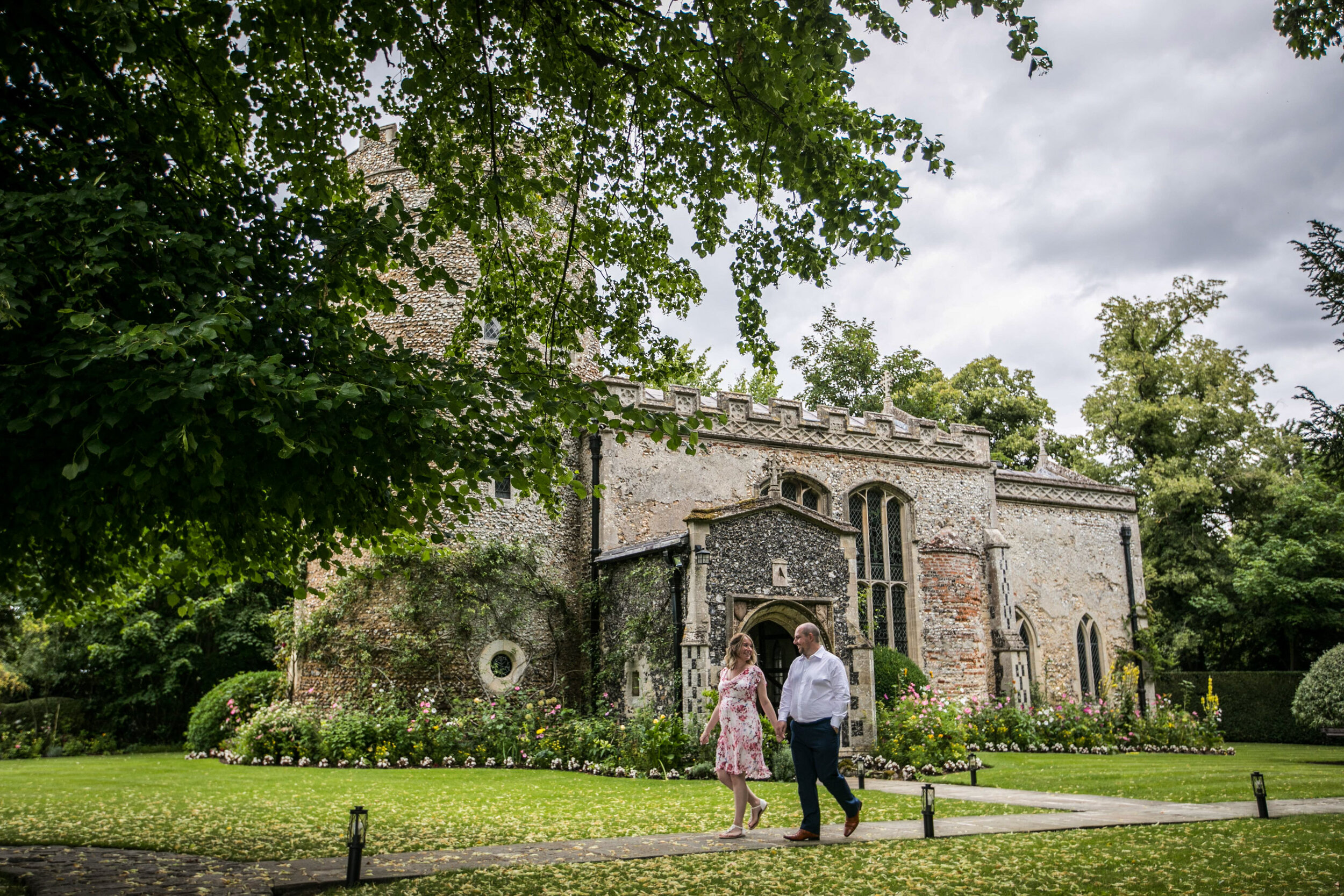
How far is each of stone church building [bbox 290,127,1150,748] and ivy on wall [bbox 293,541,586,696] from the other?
0.11 meters

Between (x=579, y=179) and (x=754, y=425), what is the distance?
427 inches

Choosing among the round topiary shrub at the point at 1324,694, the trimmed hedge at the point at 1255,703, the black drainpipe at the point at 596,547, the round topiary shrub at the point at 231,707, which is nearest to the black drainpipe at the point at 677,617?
the black drainpipe at the point at 596,547

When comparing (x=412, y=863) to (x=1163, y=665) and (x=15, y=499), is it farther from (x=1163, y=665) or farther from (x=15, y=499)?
(x=1163, y=665)

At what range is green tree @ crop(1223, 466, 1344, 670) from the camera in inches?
981

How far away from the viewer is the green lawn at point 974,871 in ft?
16.5

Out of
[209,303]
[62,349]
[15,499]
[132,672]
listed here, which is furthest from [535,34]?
[132,672]

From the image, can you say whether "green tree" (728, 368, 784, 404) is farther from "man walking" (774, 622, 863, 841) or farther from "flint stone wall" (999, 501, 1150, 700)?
"man walking" (774, 622, 863, 841)

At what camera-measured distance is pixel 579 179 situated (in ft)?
28.5

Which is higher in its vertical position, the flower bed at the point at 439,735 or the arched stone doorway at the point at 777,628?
the arched stone doorway at the point at 777,628

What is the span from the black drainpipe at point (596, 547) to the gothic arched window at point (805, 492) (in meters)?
4.17

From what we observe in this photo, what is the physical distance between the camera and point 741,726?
758cm

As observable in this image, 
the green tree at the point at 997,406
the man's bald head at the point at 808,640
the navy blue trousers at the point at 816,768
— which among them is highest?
the green tree at the point at 997,406

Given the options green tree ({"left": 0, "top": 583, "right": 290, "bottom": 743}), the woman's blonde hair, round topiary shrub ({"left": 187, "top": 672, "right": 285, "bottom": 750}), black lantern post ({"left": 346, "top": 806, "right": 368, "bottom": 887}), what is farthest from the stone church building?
green tree ({"left": 0, "top": 583, "right": 290, "bottom": 743})

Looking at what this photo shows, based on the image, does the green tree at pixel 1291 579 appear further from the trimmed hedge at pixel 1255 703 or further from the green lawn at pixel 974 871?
the green lawn at pixel 974 871
